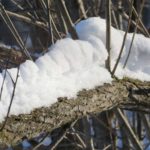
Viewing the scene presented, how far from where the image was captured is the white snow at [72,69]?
4.87ft

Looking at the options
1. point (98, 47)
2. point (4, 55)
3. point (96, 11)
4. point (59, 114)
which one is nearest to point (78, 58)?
point (98, 47)

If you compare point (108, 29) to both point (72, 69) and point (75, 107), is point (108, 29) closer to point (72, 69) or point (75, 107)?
point (72, 69)

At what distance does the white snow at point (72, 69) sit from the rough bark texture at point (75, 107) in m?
0.02

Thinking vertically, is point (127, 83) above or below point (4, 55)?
below

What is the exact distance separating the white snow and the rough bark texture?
0.07 feet

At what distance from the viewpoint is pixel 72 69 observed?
1655mm

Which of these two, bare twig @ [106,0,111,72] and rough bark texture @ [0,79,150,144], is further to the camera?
bare twig @ [106,0,111,72]

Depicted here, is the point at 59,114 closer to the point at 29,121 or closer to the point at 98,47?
the point at 29,121

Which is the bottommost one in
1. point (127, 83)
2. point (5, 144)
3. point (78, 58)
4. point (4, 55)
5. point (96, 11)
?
point (5, 144)

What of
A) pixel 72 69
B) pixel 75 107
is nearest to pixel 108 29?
pixel 72 69

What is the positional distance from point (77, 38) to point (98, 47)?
0.14m

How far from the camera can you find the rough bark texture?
1.43m

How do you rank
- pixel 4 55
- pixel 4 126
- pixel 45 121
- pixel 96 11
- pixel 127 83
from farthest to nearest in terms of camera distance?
pixel 96 11, pixel 4 55, pixel 127 83, pixel 45 121, pixel 4 126

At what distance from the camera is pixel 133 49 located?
190 centimetres
